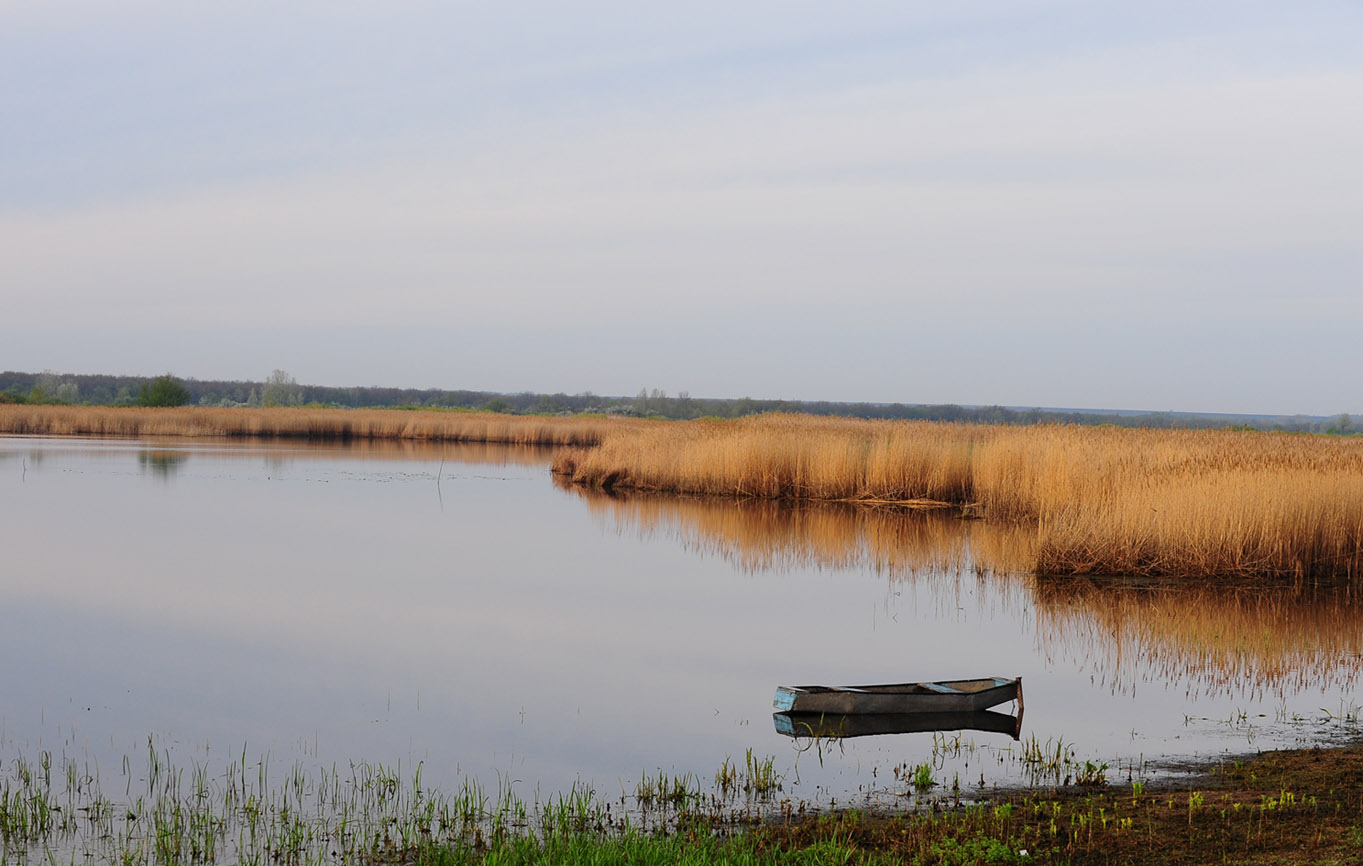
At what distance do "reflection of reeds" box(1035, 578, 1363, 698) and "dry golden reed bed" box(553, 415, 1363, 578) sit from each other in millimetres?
598

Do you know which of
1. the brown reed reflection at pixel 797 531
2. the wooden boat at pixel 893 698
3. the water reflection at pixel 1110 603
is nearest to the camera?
the wooden boat at pixel 893 698

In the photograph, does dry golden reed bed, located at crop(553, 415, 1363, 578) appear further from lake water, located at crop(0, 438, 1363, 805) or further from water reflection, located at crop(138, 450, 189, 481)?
water reflection, located at crop(138, 450, 189, 481)

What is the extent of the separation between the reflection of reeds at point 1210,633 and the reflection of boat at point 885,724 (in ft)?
5.55

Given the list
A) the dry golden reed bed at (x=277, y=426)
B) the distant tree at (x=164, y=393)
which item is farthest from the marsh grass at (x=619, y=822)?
the distant tree at (x=164, y=393)

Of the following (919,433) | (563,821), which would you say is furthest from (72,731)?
(919,433)

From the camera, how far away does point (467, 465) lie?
3478 centimetres

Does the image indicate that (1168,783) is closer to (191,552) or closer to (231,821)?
(231,821)

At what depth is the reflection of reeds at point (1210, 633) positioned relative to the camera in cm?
907

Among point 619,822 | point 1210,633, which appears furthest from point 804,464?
point 619,822

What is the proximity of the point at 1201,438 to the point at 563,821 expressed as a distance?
69.6ft

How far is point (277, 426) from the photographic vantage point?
1941 inches

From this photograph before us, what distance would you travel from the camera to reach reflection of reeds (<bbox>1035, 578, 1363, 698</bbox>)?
9.07 meters

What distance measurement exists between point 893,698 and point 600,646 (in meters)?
3.76

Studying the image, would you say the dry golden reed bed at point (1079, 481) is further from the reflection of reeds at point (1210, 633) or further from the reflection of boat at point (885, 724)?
the reflection of boat at point (885, 724)
